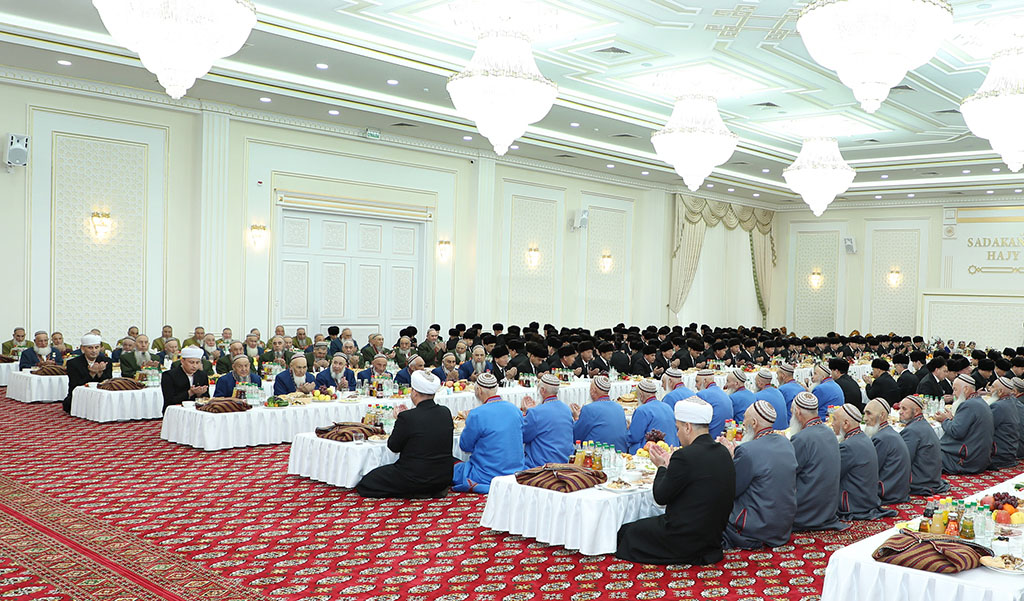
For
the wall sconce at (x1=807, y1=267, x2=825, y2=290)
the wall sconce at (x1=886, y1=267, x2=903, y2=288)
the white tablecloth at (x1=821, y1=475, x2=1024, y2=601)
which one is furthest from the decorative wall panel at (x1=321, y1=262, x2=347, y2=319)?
the wall sconce at (x1=886, y1=267, x2=903, y2=288)

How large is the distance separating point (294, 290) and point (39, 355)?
4.32 metres

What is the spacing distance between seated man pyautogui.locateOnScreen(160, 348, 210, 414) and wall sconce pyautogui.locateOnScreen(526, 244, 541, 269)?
32.5 ft

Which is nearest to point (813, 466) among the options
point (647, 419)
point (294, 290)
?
point (647, 419)

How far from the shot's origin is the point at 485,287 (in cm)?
1755

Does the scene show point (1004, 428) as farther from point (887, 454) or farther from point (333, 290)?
point (333, 290)

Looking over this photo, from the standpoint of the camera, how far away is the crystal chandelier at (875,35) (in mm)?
6551

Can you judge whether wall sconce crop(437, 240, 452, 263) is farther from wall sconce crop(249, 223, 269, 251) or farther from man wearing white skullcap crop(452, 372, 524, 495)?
man wearing white skullcap crop(452, 372, 524, 495)

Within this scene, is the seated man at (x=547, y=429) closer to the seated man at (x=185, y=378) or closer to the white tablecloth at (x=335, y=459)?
the white tablecloth at (x=335, y=459)

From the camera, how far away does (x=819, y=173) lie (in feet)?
42.2

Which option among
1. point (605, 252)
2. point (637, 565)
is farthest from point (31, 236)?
point (605, 252)

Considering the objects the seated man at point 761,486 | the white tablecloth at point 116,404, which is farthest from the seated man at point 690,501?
the white tablecloth at point 116,404

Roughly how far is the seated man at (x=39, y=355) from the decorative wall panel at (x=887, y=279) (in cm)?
2044

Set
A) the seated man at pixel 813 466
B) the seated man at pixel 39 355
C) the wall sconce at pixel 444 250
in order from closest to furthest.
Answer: the seated man at pixel 813 466 < the seated man at pixel 39 355 < the wall sconce at pixel 444 250

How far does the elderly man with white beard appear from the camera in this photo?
6988 millimetres
